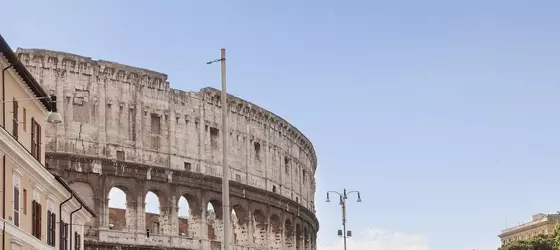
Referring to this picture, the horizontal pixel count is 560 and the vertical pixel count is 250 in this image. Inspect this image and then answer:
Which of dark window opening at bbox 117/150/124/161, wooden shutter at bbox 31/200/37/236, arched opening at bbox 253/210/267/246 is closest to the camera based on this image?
wooden shutter at bbox 31/200/37/236

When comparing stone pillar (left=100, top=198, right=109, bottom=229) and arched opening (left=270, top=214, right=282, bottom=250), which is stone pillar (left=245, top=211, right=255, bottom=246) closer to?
arched opening (left=270, top=214, right=282, bottom=250)

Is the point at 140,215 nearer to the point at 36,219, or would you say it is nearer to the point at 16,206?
the point at 36,219

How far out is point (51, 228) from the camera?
3134cm

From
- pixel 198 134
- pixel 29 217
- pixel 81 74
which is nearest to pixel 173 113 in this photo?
pixel 198 134

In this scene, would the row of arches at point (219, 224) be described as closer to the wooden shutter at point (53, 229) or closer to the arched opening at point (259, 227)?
the arched opening at point (259, 227)

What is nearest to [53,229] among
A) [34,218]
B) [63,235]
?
[63,235]

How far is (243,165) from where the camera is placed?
72.3 m

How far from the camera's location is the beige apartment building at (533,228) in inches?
5487

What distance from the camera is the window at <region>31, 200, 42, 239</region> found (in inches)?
1120

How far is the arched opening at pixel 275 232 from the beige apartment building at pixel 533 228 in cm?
6698

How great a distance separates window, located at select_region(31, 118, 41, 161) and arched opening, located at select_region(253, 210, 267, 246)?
44.6m

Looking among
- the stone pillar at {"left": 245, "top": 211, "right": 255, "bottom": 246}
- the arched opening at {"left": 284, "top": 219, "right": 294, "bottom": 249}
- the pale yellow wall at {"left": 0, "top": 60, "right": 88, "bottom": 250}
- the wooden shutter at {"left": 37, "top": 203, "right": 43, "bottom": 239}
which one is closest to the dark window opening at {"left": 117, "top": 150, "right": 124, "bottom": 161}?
the stone pillar at {"left": 245, "top": 211, "right": 255, "bottom": 246}

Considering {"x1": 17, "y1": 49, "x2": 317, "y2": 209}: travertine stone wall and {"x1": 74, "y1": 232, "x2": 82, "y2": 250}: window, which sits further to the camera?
{"x1": 17, "y1": 49, "x2": 317, "y2": 209}: travertine stone wall

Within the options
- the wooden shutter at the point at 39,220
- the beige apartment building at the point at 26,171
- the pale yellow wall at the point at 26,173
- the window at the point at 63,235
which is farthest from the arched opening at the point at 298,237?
the wooden shutter at the point at 39,220
